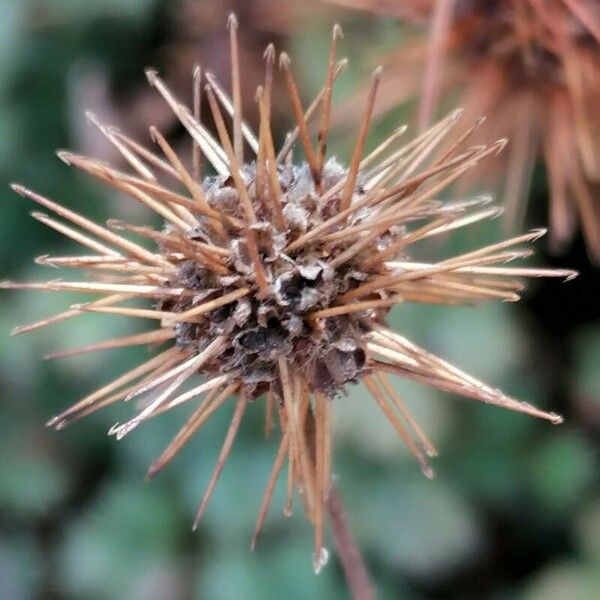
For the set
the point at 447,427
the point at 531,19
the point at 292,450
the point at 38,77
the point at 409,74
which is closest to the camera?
the point at 292,450

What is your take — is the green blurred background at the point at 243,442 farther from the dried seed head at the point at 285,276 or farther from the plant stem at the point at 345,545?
the dried seed head at the point at 285,276

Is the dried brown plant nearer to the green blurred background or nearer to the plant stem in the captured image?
the green blurred background

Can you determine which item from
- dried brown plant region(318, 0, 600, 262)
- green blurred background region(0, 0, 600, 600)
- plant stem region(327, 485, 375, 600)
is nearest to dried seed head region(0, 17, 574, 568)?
plant stem region(327, 485, 375, 600)

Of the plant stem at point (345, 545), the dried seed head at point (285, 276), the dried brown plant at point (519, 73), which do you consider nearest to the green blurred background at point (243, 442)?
the dried brown plant at point (519, 73)

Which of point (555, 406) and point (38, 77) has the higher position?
point (38, 77)

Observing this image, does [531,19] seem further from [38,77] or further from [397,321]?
[38,77]

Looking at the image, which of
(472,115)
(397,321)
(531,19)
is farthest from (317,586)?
(531,19)

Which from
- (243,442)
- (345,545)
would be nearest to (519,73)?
(345,545)
